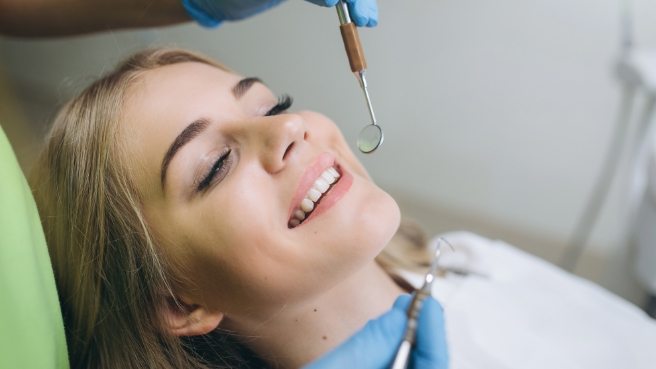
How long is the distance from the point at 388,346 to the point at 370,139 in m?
0.30

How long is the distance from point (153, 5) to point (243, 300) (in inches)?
25.3

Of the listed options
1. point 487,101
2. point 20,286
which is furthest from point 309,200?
point 487,101

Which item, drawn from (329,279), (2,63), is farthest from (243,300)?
(2,63)

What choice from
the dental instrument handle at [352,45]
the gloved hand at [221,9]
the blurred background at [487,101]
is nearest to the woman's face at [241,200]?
the dental instrument handle at [352,45]

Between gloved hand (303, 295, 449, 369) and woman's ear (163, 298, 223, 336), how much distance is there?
207 mm

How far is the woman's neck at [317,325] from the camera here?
0.86 m

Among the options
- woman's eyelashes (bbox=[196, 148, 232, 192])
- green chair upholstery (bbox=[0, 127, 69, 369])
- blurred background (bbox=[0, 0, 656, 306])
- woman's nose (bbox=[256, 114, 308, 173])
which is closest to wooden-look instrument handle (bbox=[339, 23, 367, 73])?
woman's nose (bbox=[256, 114, 308, 173])

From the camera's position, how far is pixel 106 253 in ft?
2.75

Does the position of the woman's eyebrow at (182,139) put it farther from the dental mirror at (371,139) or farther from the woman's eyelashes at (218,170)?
the dental mirror at (371,139)

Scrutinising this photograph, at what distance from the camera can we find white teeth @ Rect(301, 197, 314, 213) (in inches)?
30.1

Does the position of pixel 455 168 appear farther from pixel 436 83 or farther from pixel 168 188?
pixel 168 188

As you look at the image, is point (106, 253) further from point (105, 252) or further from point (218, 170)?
point (218, 170)

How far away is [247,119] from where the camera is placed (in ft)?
2.62

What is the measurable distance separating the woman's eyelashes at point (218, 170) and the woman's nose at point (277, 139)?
2.0 inches
